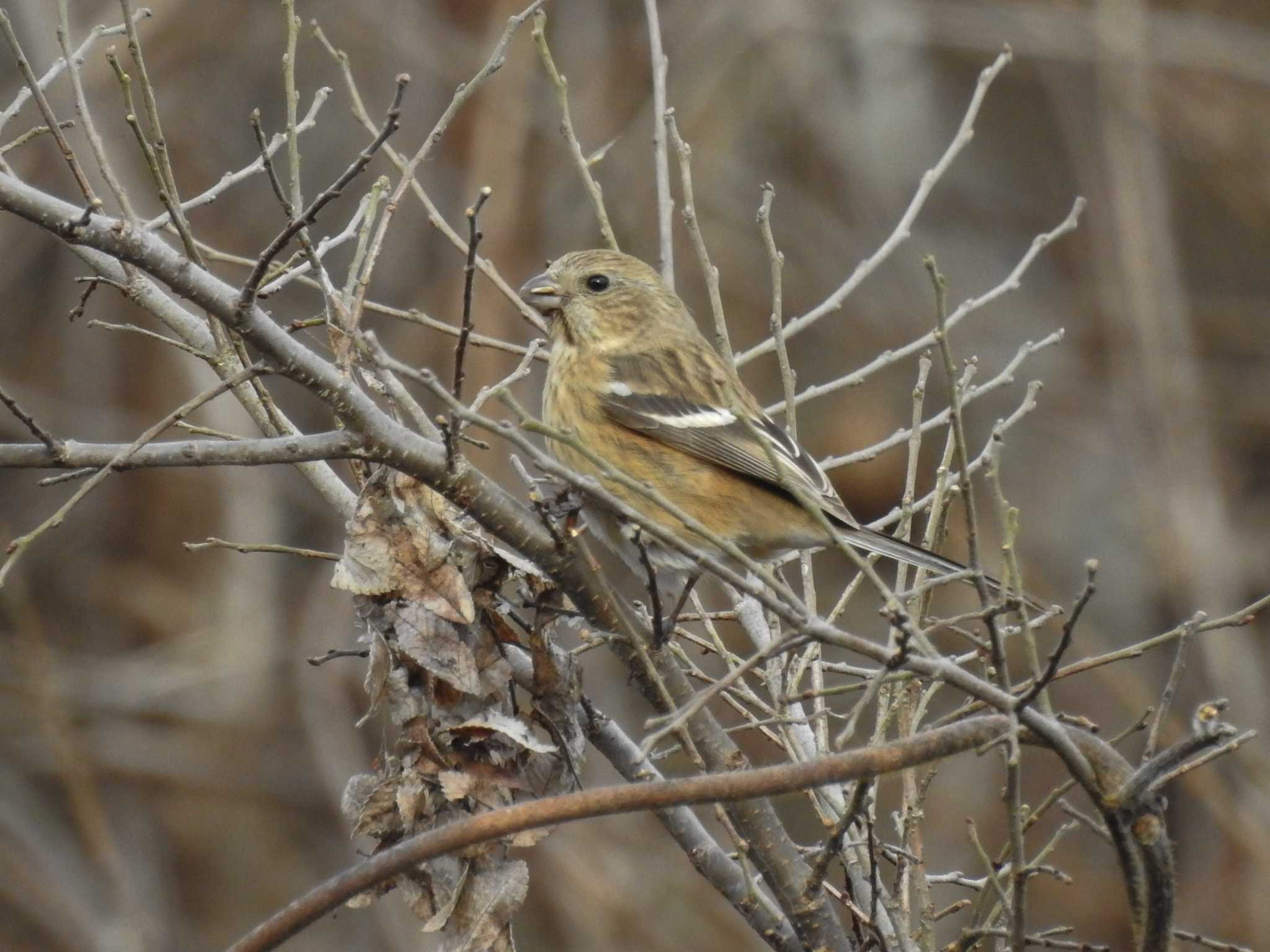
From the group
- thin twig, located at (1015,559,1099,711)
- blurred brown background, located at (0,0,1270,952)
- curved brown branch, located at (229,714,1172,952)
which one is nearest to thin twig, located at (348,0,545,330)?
curved brown branch, located at (229,714,1172,952)

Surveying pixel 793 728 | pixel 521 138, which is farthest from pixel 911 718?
pixel 521 138

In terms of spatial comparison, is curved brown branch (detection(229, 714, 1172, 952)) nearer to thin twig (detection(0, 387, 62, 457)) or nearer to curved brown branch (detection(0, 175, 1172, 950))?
curved brown branch (detection(0, 175, 1172, 950))

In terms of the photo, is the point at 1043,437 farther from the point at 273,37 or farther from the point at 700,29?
the point at 273,37

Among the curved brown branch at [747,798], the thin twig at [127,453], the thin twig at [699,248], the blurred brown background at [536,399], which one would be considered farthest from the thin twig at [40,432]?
the blurred brown background at [536,399]

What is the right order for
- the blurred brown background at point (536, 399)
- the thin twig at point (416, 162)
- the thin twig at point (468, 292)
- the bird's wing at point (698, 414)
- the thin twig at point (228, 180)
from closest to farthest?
the thin twig at point (468, 292), the thin twig at point (416, 162), the thin twig at point (228, 180), the bird's wing at point (698, 414), the blurred brown background at point (536, 399)

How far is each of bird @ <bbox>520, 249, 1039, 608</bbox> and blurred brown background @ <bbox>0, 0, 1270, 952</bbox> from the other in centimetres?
329

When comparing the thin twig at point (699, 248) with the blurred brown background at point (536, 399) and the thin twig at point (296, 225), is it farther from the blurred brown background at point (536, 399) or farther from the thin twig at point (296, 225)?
the blurred brown background at point (536, 399)

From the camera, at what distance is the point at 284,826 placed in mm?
10234

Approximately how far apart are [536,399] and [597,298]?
140 inches

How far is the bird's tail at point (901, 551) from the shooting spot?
3.53m

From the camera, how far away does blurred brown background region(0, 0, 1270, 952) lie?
356 inches

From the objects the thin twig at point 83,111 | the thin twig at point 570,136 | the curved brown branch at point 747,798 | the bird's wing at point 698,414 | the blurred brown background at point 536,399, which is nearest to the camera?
the curved brown branch at point 747,798

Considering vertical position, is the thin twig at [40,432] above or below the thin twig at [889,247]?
below

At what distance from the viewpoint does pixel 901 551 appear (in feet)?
12.2
